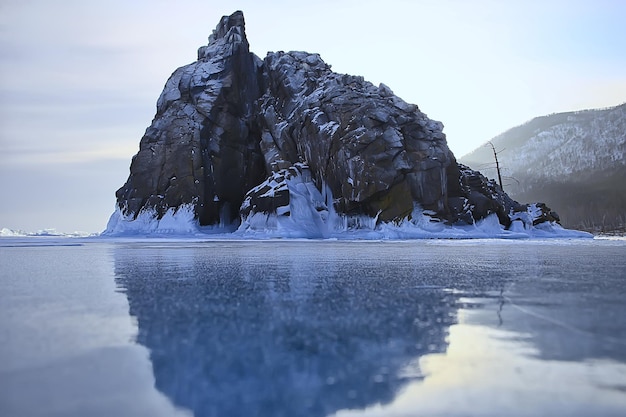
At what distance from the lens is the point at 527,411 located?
2.33 meters

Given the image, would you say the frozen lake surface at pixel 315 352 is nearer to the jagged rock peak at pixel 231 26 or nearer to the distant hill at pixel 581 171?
the jagged rock peak at pixel 231 26

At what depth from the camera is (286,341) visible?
3.75 meters

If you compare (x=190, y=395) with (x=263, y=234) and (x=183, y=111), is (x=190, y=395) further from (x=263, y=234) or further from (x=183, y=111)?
(x=183, y=111)

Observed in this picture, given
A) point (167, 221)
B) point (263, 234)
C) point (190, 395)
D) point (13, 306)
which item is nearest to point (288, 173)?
point (263, 234)

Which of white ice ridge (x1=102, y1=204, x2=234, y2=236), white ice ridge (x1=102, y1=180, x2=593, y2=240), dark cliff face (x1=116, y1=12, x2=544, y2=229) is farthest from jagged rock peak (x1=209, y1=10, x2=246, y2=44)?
white ice ridge (x1=102, y1=180, x2=593, y2=240)

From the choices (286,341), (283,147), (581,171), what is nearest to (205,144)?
(283,147)

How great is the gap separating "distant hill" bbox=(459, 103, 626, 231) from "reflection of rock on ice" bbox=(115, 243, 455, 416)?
2949 inches

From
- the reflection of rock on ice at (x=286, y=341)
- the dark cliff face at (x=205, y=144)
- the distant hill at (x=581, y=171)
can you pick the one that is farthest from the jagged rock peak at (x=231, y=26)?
the reflection of rock on ice at (x=286, y=341)

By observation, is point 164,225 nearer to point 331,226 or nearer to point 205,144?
point 205,144

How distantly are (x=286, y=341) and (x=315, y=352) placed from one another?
0.41m

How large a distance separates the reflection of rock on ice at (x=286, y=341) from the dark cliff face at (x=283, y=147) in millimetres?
33661

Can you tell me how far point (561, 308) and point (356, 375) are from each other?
10.7 feet

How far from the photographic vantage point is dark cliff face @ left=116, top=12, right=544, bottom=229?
40.3 metres

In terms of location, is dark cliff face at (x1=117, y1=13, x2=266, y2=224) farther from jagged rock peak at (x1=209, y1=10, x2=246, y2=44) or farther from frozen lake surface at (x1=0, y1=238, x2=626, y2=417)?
frozen lake surface at (x1=0, y1=238, x2=626, y2=417)
